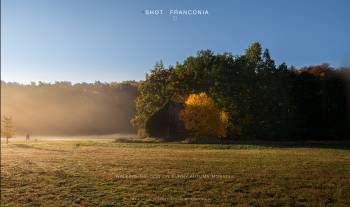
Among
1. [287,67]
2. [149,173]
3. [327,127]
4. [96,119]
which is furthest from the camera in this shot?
[96,119]

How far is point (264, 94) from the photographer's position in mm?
20047

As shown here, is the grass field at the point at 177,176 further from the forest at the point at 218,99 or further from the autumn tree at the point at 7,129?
the autumn tree at the point at 7,129

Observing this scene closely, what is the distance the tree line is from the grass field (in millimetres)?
1470

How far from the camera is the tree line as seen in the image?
18250 mm

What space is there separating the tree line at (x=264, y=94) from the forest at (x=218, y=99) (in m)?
0.04

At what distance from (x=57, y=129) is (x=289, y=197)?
50.3 ft

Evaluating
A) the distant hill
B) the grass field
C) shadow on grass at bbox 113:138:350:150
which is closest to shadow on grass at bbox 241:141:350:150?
shadow on grass at bbox 113:138:350:150

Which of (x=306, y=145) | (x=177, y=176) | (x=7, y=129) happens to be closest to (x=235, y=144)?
(x=306, y=145)

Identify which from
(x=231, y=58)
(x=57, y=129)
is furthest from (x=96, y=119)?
(x=231, y=58)

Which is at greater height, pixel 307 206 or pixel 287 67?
pixel 287 67

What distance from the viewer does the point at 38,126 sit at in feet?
84.5

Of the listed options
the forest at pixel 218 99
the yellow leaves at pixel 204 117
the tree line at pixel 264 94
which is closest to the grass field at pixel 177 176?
the yellow leaves at pixel 204 117

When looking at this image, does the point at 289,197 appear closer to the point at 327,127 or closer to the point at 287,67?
the point at 327,127

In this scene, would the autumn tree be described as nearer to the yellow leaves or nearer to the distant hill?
the distant hill
